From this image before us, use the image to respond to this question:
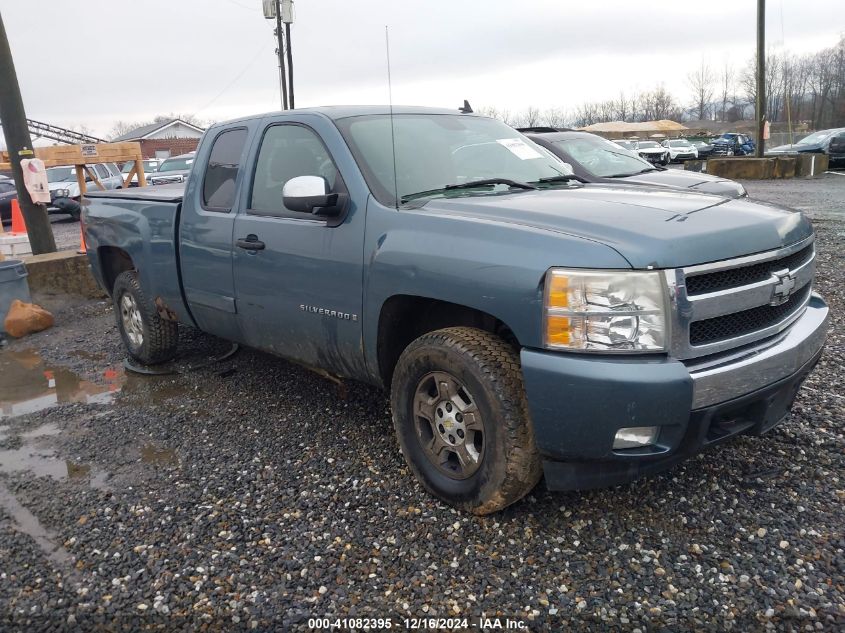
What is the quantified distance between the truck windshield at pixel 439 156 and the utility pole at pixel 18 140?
6206mm

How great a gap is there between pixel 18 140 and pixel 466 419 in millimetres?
7605

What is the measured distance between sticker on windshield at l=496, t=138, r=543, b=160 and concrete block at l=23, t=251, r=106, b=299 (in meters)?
5.41

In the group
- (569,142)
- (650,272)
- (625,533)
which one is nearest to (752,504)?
(625,533)

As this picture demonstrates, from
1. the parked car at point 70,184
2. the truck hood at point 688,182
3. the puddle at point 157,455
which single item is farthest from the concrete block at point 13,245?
the truck hood at point 688,182

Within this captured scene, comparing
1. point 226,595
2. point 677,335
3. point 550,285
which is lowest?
point 226,595

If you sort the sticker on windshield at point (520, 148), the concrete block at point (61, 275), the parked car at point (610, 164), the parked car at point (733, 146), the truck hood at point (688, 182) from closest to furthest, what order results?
the sticker on windshield at point (520, 148), the concrete block at point (61, 275), the truck hood at point (688, 182), the parked car at point (610, 164), the parked car at point (733, 146)

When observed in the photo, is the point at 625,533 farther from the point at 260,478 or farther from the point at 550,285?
the point at 260,478

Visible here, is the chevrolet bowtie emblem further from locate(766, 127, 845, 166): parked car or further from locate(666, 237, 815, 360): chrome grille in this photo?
locate(766, 127, 845, 166): parked car

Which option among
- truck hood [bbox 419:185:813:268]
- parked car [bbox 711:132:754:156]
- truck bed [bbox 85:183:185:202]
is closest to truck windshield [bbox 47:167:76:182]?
truck bed [bbox 85:183:185:202]

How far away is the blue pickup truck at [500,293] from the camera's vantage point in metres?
2.56

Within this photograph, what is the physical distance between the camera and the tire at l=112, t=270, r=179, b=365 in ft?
17.5

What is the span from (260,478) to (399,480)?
2.39ft

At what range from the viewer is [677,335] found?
8.39ft

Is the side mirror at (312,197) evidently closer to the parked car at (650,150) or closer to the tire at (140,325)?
the tire at (140,325)
